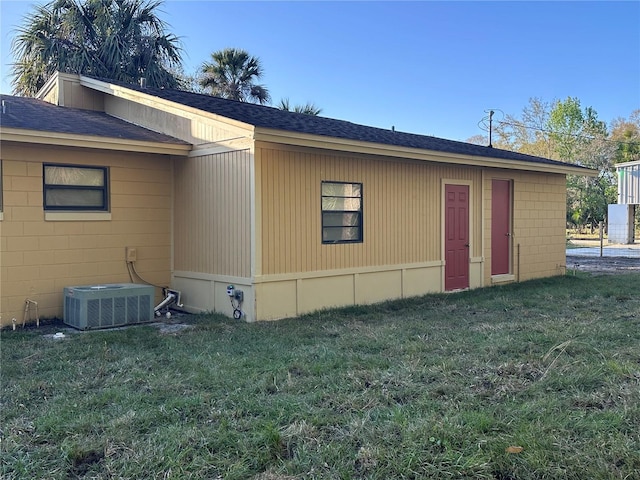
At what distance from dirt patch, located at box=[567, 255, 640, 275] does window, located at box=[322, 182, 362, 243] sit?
690 centimetres

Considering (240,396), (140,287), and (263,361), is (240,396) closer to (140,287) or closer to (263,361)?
(263,361)

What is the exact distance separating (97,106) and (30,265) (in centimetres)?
371

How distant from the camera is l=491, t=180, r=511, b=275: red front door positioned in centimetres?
1077

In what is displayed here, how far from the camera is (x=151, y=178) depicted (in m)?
8.09

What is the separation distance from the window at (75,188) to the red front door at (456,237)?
5634 mm

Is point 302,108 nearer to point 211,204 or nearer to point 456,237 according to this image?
point 456,237

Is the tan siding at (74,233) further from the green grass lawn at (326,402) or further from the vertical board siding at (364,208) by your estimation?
the vertical board siding at (364,208)

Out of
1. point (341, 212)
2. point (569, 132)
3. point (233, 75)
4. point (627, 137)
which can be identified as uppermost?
point (569, 132)

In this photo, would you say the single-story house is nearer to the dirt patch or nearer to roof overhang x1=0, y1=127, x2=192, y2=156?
roof overhang x1=0, y1=127, x2=192, y2=156

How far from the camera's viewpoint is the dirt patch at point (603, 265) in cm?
1342

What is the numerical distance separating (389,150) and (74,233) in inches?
178

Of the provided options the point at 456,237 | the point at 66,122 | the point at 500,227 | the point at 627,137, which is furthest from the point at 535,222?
the point at 627,137

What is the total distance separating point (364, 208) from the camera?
27.5 feet

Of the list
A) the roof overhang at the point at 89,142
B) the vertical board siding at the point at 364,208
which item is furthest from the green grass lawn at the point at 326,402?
the roof overhang at the point at 89,142
